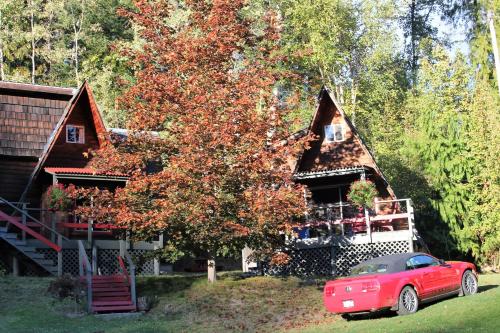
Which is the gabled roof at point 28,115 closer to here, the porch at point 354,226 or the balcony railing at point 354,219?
the porch at point 354,226

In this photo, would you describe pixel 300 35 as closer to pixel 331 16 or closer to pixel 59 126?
pixel 331 16

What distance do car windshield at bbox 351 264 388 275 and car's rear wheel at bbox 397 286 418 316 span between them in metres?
0.81

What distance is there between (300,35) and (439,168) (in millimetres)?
18277

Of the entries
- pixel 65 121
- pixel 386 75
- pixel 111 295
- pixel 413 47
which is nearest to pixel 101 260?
pixel 111 295

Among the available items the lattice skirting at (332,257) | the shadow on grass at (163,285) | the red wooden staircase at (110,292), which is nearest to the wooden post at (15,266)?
the red wooden staircase at (110,292)

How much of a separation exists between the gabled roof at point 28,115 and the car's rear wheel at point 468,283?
65.4 ft

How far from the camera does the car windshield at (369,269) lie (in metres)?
20.2

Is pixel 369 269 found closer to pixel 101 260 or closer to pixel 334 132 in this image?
pixel 101 260

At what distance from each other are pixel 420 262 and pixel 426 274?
1.95ft

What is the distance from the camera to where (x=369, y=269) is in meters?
20.5

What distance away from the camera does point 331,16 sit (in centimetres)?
4653

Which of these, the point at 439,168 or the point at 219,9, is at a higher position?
the point at 219,9

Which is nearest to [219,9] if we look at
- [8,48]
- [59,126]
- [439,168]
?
[59,126]

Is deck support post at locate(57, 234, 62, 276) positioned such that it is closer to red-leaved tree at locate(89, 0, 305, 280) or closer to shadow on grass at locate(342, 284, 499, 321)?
red-leaved tree at locate(89, 0, 305, 280)
